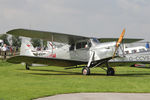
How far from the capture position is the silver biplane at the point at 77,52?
14.6 meters

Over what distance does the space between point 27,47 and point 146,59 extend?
31.1 ft

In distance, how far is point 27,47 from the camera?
20109 millimetres

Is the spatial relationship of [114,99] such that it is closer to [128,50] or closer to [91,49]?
[91,49]

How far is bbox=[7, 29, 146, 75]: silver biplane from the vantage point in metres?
14.6

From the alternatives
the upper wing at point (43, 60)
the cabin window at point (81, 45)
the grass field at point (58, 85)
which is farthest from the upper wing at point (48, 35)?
the grass field at point (58, 85)

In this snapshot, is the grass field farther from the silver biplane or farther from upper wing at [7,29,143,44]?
upper wing at [7,29,143,44]

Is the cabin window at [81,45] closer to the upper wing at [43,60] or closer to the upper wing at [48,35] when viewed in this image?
the upper wing at [48,35]

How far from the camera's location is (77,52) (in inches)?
642

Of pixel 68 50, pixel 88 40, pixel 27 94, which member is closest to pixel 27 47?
pixel 68 50

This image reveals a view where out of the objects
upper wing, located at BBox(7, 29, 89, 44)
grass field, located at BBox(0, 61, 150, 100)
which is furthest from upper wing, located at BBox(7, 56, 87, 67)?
grass field, located at BBox(0, 61, 150, 100)

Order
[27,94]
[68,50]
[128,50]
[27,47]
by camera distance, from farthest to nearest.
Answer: [128,50]
[27,47]
[68,50]
[27,94]

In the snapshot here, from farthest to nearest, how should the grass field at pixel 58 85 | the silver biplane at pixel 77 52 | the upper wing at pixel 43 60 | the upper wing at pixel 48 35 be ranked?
1. the upper wing at pixel 43 60
2. the silver biplane at pixel 77 52
3. the upper wing at pixel 48 35
4. the grass field at pixel 58 85

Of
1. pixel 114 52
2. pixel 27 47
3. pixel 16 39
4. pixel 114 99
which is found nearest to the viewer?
pixel 114 99

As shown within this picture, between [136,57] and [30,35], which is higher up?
[30,35]
